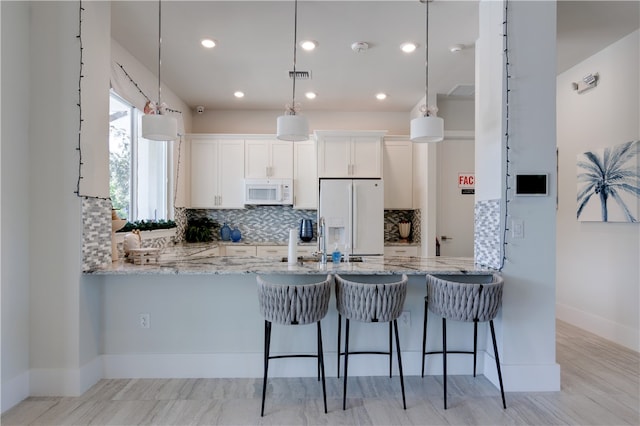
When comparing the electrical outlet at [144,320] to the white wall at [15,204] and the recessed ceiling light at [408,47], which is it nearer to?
the white wall at [15,204]

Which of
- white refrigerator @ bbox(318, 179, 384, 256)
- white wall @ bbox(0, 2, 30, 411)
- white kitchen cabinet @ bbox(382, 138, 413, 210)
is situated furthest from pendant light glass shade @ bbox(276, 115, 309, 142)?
white kitchen cabinet @ bbox(382, 138, 413, 210)

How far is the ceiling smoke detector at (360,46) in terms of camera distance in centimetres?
339

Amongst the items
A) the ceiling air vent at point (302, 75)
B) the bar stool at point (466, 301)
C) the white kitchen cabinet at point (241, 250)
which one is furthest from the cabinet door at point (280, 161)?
the bar stool at point (466, 301)

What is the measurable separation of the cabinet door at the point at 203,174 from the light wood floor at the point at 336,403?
3.02m

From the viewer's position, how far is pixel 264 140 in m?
5.34

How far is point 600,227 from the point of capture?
12.4 ft

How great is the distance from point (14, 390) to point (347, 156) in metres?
4.14

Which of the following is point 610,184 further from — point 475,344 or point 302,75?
point 302,75

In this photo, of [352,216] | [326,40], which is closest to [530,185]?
[326,40]

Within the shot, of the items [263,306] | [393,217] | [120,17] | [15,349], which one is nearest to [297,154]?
[393,217]

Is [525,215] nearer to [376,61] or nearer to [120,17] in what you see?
[376,61]

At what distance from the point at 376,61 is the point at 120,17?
2.34 metres

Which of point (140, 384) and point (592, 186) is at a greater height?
point (592, 186)

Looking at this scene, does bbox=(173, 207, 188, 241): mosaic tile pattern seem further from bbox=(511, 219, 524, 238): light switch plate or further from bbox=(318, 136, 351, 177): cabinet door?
bbox=(511, 219, 524, 238): light switch plate
